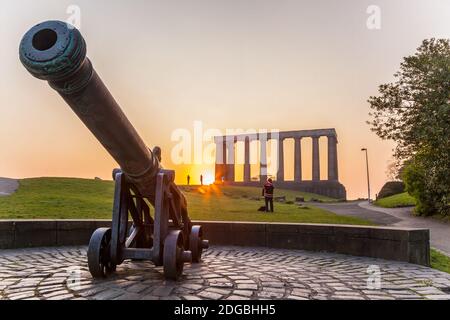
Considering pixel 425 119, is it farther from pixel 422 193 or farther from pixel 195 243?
pixel 195 243

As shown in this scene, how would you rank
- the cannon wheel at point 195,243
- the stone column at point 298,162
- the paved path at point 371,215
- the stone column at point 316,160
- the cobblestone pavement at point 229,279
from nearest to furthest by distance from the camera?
the cobblestone pavement at point 229,279
the cannon wheel at point 195,243
the paved path at point 371,215
the stone column at point 316,160
the stone column at point 298,162

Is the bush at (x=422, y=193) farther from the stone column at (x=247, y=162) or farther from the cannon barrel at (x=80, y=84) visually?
the stone column at (x=247, y=162)

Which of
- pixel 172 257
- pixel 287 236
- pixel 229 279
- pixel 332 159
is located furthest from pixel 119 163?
pixel 332 159

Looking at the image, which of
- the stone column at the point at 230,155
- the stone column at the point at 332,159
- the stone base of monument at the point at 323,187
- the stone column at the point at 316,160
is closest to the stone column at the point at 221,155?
the stone column at the point at 230,155

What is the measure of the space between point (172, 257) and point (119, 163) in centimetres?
148

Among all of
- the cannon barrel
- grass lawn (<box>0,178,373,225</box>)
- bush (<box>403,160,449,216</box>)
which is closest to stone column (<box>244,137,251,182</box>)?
grass lawn (<box>0,178,373,225</box>)

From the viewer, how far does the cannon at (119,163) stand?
12.0 feet

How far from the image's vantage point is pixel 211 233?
9.51 metres

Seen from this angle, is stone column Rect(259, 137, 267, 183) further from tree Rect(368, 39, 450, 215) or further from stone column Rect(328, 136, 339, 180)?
tree Rect(368, 39, 450, 215)

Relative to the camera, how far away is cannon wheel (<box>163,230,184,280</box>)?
5465 mm

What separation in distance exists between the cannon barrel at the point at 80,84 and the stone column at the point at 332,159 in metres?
67.5
